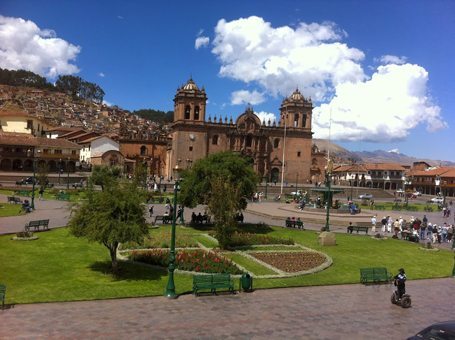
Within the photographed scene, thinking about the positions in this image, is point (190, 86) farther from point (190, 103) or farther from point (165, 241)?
point (165, 241)

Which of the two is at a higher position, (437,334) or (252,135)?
(252,135)

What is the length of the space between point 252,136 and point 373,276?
54788 millimetres

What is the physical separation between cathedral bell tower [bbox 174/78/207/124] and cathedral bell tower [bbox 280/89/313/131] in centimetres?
1434

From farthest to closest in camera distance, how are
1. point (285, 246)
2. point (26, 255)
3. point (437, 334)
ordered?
point (285, 246)
point (26, 255)
point (437, 334)

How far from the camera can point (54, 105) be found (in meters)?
132

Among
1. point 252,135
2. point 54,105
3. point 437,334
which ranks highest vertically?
point 54,105

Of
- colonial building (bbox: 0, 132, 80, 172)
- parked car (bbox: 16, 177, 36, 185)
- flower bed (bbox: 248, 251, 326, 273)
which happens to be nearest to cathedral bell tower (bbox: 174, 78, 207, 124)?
colonial building (bbox: 0, 132, 80, 172)

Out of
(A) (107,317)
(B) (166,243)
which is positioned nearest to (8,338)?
(A) (107,317)

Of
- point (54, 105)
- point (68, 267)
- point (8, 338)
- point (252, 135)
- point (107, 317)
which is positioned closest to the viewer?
point (8, 338)

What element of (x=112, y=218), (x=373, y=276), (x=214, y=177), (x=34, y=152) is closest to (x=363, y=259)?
(x=373, y=276)

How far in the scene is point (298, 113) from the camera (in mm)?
72500

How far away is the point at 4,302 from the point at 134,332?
416cm

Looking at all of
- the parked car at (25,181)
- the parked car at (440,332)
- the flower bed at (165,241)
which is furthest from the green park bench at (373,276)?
the parked car at (25,181)

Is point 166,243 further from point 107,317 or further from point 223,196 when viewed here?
point 107,317
